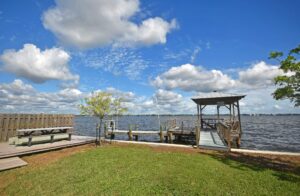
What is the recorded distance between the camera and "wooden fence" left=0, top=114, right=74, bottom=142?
1184 cm

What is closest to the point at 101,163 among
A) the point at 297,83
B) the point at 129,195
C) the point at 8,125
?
the point at 129,195

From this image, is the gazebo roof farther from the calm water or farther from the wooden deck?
the wooden deck

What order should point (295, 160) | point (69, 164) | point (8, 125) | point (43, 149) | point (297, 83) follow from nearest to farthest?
point (297, 83) < point (69, 164) < point (295, 160) < point (43, 149) < point (8, 125)

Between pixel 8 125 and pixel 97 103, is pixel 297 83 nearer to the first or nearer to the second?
pixel 97 103

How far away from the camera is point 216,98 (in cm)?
1839

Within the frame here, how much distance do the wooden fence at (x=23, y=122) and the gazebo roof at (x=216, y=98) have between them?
13560 mm

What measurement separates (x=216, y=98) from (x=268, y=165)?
34.3 feet


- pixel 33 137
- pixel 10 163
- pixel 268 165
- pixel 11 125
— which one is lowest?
pixel 268 165

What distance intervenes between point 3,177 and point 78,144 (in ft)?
21.2

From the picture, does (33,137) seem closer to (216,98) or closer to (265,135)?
(216,98)

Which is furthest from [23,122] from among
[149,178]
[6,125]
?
[149,178]

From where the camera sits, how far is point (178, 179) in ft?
20.7

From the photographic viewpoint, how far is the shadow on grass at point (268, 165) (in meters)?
7.03

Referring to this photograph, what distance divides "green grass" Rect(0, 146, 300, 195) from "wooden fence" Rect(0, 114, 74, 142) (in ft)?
19.3
